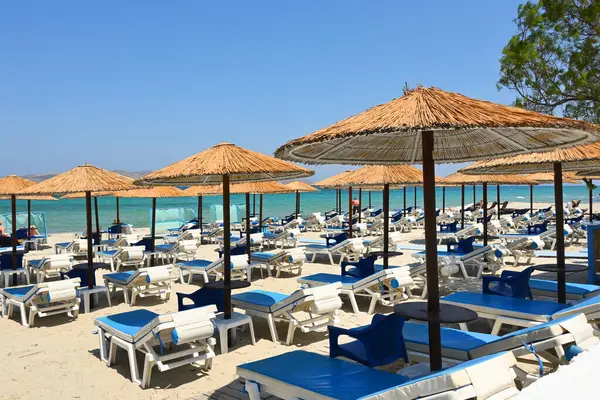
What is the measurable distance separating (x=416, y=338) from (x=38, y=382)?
3.44 meters

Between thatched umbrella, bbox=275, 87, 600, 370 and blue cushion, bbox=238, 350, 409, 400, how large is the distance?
16.3 inches

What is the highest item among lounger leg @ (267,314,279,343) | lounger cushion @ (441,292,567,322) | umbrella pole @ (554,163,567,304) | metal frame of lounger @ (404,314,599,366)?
umbrella pole @ (554,163,567,304)

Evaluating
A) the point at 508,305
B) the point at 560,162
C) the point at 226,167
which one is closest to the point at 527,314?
the point at 508,305

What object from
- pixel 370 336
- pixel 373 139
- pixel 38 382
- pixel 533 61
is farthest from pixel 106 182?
pixel 533 61

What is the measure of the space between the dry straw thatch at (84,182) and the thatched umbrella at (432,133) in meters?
3.87

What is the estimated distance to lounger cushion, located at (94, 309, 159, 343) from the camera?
432cm

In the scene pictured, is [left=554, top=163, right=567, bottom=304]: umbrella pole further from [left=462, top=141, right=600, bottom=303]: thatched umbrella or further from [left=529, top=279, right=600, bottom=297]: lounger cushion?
[left=529, top=279, right=600, bottom=297]: lounger cushion

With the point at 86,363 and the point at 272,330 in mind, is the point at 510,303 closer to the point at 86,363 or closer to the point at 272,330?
the point at 272,330

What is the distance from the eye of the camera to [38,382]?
4.46 metres

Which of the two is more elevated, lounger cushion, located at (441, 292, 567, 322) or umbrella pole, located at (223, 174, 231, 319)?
umbrella pole, located at (223, 174, 231, 319)

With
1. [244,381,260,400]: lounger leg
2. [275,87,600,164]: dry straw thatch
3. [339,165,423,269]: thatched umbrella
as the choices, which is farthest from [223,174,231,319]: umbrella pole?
[339,165,423,269]: thatched umbrella

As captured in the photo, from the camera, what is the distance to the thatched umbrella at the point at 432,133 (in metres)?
2.83

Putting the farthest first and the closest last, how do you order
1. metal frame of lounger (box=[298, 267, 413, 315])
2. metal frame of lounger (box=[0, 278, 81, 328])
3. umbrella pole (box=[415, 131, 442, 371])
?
metal frame of lounger (box=[298, 267, 413, 315]) < metal frame of lounger (box=[0, 278, 81, 328]) < umbrella pole (box=[415, 131, 442, 371])

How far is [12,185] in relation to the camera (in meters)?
9.00
